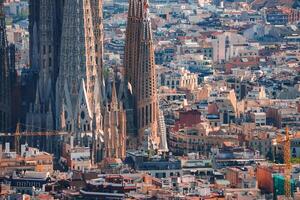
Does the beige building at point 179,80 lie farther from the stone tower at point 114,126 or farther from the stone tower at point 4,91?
the stone tower at point 4,91

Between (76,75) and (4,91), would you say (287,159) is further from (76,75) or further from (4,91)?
(4,91)

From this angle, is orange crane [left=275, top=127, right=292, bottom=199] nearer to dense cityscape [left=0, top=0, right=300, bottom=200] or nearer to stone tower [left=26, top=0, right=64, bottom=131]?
dense cityscape [left=0, top=0, right=300, bottom=200]

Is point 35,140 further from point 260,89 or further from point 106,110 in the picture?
point 260,89

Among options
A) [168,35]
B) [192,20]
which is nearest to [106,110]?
[168,35]

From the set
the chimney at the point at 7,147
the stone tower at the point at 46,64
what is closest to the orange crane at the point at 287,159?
the stone tower at the point at 46,64

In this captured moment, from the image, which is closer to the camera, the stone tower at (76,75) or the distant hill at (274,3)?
the stone tower at (76,75)

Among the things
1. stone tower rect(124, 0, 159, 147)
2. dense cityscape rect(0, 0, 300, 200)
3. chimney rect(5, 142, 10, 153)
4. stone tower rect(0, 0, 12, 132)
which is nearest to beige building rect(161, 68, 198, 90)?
dense cityscape rect(0, 0, 300, 200)

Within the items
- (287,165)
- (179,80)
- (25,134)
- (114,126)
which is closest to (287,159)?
(287,165)
